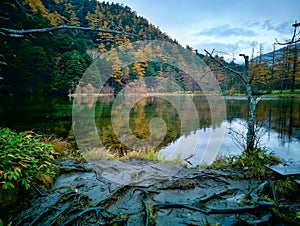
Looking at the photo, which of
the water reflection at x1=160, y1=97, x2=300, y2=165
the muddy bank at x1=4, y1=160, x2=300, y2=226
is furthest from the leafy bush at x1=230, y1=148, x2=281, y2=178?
the water reflection at x1=160, y1=97, x2=300, y2=165

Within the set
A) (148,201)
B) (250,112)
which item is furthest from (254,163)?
(148,201)

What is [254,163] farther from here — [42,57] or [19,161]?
[42,57]

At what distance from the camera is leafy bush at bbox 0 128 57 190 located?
10.9 ft

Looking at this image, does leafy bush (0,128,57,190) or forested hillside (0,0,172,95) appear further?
forested hillside (0,0,172,95)

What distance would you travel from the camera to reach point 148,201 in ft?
13.0

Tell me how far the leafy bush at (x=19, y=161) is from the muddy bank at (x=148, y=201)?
1.35ft

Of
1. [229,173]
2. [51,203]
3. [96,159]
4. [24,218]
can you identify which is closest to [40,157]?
[51,203]

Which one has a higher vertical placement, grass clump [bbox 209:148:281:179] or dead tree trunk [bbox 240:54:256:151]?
dead tree trunk [bbox 240:54:256:151]

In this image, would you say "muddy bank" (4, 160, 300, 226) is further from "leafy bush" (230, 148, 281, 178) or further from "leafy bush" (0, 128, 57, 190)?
"leafy bush" (0, 128, 57, 190)

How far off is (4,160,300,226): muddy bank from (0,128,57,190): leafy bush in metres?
0.41

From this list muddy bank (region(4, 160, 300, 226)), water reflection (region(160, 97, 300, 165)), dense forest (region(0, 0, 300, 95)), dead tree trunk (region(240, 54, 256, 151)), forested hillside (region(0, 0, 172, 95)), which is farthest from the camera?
dense forest (region(0, 0, 300, 95))

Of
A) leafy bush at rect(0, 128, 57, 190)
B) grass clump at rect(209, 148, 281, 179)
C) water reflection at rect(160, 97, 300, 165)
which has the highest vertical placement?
leafy bush at rect(0, 128, 57, 190)

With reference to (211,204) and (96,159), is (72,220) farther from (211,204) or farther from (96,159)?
(96,159)

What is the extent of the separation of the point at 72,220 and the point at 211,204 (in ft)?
7.47
